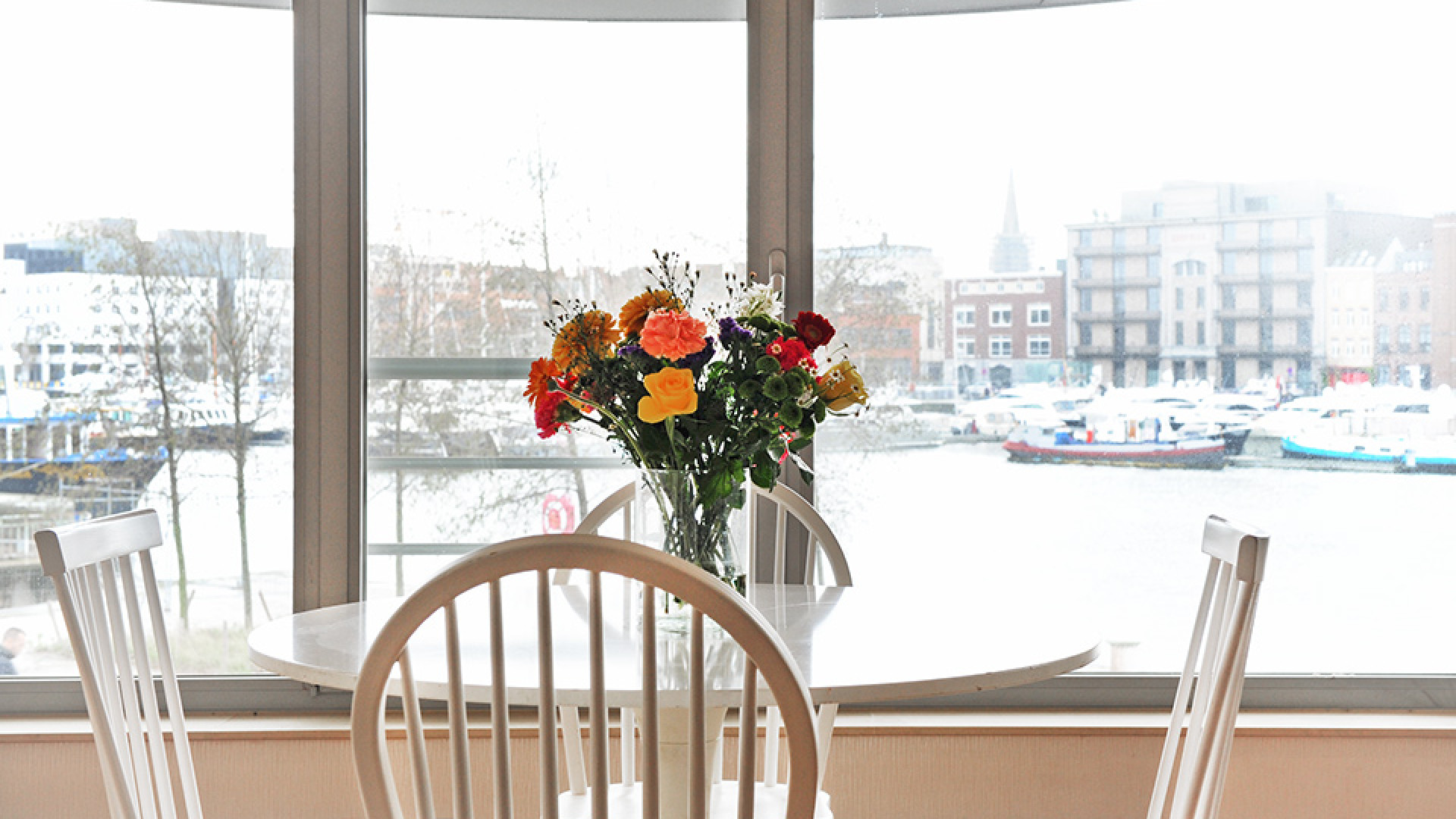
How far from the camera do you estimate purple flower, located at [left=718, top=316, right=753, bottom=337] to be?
1429 millimetres

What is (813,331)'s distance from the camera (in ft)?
4.84

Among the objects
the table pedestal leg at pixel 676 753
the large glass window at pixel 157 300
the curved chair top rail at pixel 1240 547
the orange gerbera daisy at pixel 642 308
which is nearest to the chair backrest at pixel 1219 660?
the curved chair top rail at pixel 1240 547

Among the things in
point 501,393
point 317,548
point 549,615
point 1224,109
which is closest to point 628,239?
point 501,393

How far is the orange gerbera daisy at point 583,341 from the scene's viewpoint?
144 cm

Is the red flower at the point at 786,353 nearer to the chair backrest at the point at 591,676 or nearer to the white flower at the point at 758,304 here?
the white flower at the point at 758,304

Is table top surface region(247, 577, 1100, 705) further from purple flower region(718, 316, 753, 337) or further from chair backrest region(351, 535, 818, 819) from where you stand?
purple flower region(718, 316, 753, 337)

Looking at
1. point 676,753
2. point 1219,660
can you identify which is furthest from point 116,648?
point 1219,660

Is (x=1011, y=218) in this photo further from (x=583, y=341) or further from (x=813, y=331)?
(x=583, y=341)

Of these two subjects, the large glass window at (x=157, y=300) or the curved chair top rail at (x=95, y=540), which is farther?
the large glass window at (x=157, y=300)

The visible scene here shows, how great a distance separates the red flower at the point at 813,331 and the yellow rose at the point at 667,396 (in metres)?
0.19

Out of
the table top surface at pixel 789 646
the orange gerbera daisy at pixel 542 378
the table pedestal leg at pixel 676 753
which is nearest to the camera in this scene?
the table top surface at pixel 789 646

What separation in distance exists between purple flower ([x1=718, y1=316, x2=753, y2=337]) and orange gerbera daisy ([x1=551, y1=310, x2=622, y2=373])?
0.42 feet

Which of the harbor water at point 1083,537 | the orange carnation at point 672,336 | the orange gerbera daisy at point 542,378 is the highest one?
the orange carnation at point 672,336

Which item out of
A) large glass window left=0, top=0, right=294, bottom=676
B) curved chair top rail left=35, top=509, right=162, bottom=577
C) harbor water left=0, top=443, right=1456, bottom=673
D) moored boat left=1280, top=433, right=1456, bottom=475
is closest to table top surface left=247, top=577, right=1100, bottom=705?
curved chair top rail left=35, top=509, right=162, bottom=577
